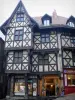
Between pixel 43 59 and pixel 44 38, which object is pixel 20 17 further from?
pixel 43 59

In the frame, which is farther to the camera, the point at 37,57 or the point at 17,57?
the point at 37,57

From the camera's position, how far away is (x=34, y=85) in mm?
21609

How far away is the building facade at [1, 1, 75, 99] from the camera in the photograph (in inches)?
842

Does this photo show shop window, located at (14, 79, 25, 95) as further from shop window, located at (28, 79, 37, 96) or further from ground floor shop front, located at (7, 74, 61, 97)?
shop window, located at (28, 79, 37, 96)

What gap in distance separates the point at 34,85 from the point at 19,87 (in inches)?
83.2

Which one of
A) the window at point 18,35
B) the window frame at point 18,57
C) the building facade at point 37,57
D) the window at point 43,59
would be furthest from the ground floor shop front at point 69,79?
the window at point 18,35

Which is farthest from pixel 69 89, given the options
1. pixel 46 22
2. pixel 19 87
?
pixel 46 22

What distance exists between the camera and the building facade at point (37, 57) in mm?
21375

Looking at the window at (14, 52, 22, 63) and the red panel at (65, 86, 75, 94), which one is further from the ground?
the window at (14, 52, 22, 63)

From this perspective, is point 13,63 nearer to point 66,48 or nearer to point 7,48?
point 7,48

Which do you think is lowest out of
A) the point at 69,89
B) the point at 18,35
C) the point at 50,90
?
the point at 50,90

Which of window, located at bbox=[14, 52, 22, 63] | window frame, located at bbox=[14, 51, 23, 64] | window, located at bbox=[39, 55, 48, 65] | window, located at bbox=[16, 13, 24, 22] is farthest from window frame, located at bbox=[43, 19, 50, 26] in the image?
window, located at bbox=[14, 52, 22, 63]

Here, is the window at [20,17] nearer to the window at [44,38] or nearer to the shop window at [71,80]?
the window at [44,38]

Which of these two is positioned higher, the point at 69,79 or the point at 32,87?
the point at 69,79
